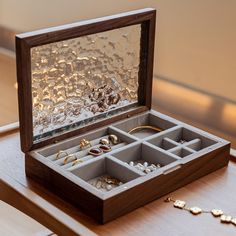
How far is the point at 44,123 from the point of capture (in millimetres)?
1208

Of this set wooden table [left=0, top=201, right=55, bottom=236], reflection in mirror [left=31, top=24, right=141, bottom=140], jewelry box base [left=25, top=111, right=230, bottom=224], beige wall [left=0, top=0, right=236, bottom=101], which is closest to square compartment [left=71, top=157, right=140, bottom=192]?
jewelry box base [left=25, top=111, right=230, bottom=224]

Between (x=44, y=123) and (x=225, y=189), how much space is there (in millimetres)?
377

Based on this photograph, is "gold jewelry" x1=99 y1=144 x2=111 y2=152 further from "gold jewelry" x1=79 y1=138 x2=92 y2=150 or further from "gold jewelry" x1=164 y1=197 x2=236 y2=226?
"gold jewelry" x1=164 y1=197 x2=236 y2=226

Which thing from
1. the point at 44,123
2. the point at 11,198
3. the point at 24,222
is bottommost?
the point at 24,222

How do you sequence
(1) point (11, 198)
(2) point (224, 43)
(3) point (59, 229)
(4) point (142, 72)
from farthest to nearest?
(2) point (224, 43) → (4) point (142, 72) → (1) point (11, 198) → (3) point (59, 229)

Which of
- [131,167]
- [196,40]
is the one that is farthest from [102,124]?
[196,40]

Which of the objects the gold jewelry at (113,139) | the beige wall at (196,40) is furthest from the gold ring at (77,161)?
the beige wall at (196,40)

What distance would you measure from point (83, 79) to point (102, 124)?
0.11 metres

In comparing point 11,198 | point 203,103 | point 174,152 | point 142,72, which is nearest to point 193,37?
point 203,103

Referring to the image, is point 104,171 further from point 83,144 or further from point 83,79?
point 83,79

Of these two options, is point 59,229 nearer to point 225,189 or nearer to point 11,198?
point 11,198

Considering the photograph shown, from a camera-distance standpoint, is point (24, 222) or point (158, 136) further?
point (24, 222)

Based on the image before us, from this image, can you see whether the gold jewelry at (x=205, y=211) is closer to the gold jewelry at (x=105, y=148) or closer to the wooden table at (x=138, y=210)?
the wooden table at (x=138, y=210)

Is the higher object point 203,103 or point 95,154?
point 95,154
